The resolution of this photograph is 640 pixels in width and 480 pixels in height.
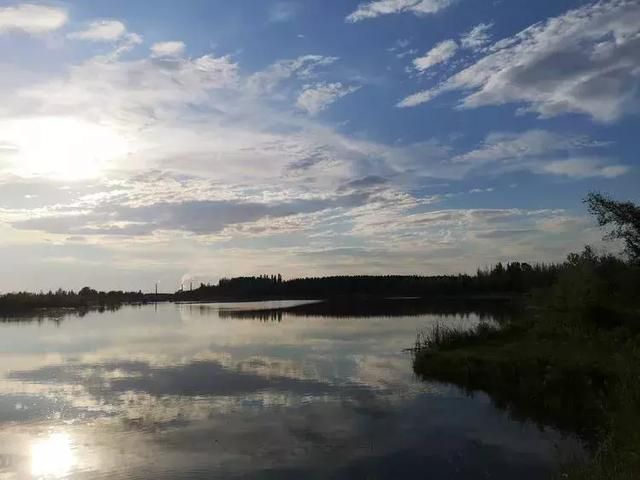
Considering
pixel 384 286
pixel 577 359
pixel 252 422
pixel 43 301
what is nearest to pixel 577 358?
pixel 577 359

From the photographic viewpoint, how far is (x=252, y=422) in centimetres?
1617

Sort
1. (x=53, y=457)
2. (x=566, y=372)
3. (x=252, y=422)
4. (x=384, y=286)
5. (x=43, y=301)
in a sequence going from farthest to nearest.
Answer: (x=384, y=286)
(x=43, y=301)
(x=566, y=372)
(x=252, y=422)
(x=53, y=457)

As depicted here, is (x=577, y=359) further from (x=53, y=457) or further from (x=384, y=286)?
(x=384, y=286)

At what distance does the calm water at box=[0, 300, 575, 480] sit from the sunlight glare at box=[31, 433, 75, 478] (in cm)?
3

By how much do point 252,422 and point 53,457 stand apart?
503cm

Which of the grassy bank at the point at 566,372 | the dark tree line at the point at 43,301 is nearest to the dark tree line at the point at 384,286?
the dark tree line at the point at 43,301

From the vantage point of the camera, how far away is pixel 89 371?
85.1 feet

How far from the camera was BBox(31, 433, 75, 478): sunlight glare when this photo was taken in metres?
11.9

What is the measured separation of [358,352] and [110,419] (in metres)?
16.3

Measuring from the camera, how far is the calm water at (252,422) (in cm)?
1231

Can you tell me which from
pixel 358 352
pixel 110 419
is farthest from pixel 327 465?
pixel 358 352

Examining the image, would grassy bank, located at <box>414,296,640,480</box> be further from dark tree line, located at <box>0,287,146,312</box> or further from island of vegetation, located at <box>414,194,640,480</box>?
dark tree line, located at <box>0,287,146,312</box>

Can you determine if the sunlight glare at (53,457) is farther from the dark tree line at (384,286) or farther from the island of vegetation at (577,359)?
the dark tree line at (384,286)

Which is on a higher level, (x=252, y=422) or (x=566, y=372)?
(x=566, y=372)
